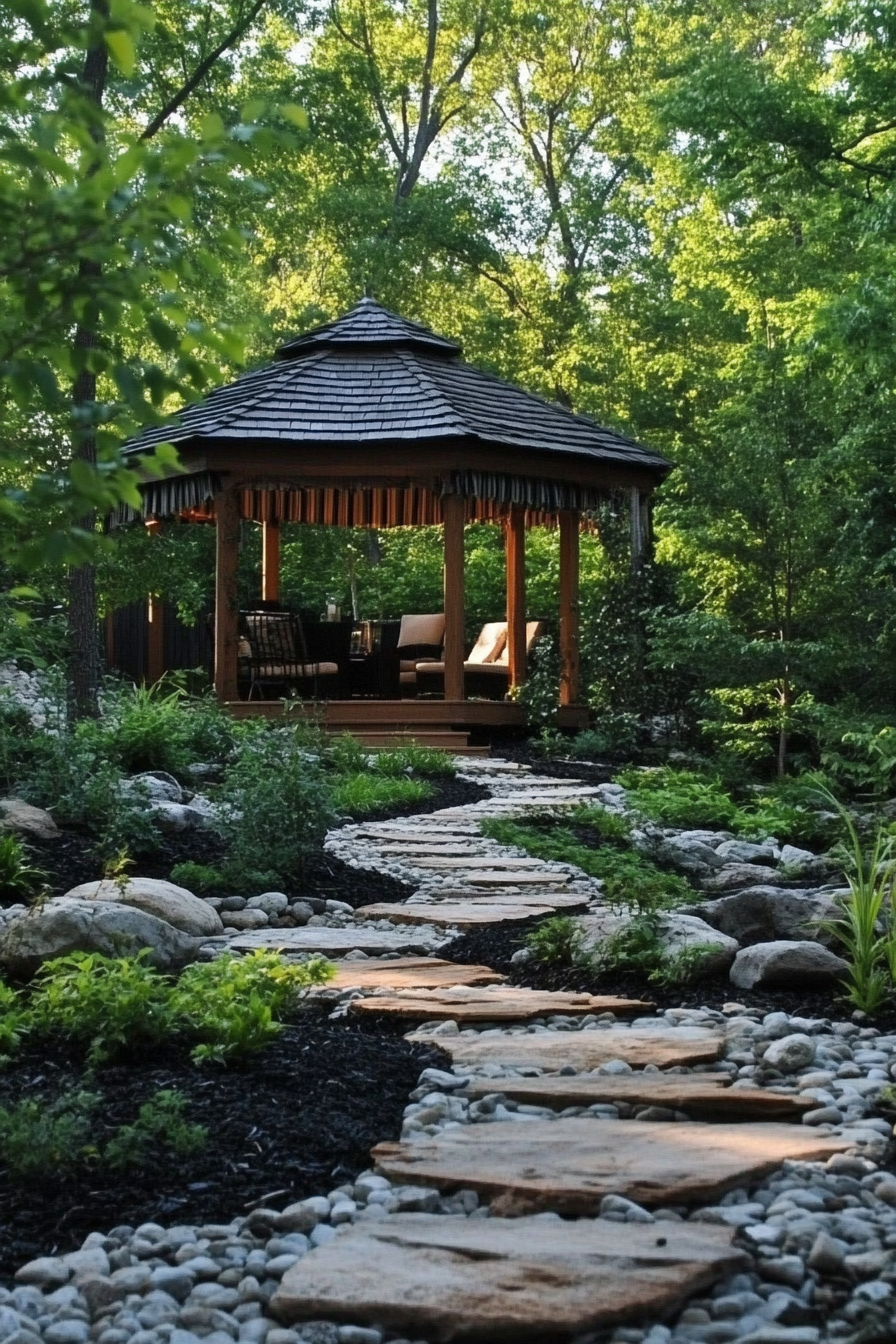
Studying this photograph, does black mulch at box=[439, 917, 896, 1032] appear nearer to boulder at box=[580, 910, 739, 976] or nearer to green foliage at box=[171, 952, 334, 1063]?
boulder at box=[580, 910, 739, 976]

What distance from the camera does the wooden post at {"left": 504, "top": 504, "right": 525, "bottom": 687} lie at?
1460cm

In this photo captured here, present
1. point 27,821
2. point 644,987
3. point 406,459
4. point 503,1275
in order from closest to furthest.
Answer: point 503,1275
point 644,987
point 27,821
point 406,459

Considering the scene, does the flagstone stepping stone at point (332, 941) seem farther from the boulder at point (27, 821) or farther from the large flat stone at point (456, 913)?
the boulder at point (27, 821)

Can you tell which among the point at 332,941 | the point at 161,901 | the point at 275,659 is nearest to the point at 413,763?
the point at 275,659

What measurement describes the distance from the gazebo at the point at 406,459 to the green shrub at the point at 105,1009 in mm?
8660

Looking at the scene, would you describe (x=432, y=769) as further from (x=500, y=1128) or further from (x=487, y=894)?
(x=500, y=1128)

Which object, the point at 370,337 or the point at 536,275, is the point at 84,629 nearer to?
the point at 370,337

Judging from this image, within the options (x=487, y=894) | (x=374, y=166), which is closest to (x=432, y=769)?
(x=487, y=894)

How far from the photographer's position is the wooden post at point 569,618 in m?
13.4

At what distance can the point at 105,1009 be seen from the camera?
362 cm

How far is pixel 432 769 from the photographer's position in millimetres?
10336

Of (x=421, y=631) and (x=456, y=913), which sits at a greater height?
(x=421, y=631)

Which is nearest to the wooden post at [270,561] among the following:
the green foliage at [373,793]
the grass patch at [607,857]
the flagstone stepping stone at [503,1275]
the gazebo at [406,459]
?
the gazebo at [406,459]

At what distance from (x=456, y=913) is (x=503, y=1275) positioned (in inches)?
138
